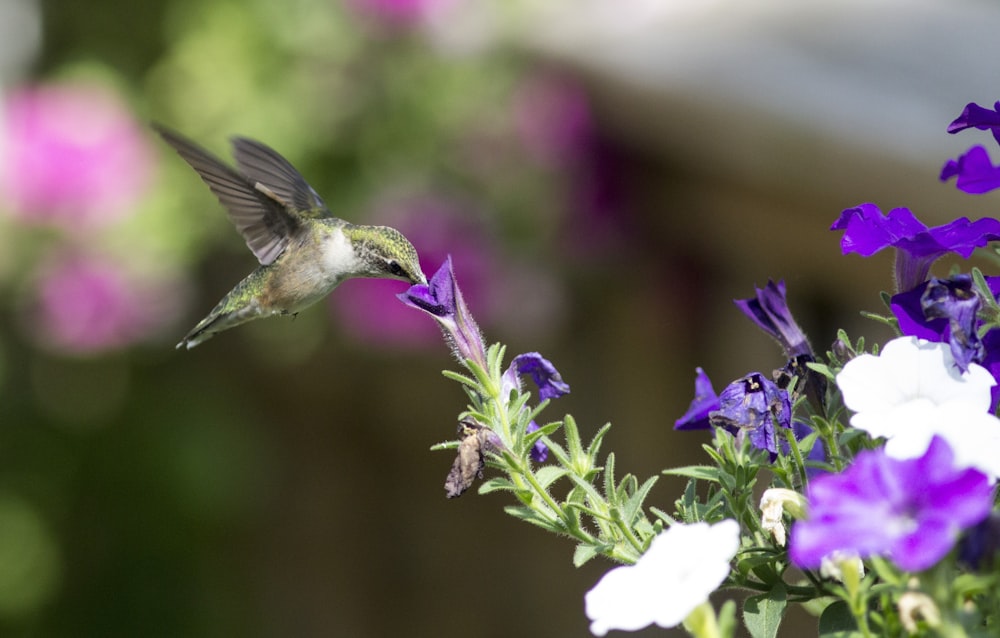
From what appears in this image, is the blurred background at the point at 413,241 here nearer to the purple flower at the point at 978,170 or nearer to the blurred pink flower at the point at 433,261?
the blurred pink flower at the point at 433,261

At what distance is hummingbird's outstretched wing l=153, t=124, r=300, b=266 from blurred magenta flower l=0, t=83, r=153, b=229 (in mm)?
2171

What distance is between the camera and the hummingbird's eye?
145 centimetres

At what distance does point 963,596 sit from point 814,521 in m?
0.16

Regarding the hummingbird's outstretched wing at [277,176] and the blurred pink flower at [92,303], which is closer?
the hummingbird's outstretched wing at [277,176]

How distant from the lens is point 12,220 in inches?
149

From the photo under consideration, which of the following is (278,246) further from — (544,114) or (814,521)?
(544,114)

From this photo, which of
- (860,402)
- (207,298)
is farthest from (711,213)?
(860,402)

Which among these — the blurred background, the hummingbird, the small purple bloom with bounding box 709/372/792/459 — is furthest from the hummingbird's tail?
the blurred background

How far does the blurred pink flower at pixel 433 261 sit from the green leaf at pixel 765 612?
2847 millimetres

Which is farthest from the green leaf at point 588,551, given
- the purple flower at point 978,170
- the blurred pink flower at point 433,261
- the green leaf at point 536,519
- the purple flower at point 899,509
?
the blurred pink flower at point 433,261

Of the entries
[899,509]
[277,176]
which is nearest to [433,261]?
[277,176]

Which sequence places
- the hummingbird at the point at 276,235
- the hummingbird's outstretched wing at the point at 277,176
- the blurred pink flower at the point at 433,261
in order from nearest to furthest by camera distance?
the hummingbird at the point at 276,235, the hummingbird's outstretched wing at the point at 277,176, the blurred pink flower at the point at 433,261

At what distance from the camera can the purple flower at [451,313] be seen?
3.34ft

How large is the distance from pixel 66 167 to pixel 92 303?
16.6 inches
